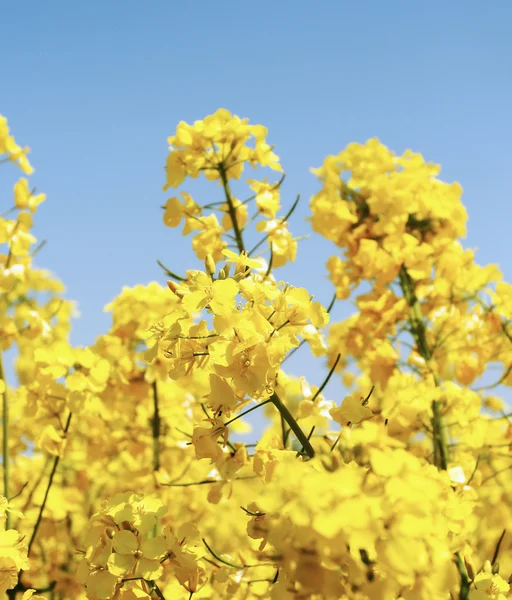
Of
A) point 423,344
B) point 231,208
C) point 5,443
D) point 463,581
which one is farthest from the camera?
point 423,344

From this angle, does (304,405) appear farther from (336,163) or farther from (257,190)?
(336,163)

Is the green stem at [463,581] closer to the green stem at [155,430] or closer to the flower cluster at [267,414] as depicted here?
the flower cluster at [267,414]

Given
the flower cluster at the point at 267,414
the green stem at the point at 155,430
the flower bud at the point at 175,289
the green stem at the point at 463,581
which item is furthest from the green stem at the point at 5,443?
the green stem at the point at 463,581

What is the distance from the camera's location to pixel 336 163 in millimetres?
3568

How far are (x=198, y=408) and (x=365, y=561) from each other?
7.07ft

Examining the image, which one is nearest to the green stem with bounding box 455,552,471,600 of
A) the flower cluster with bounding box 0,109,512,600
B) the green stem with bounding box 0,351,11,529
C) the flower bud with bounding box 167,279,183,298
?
the flower cluster with bounding box 0,109,512,600

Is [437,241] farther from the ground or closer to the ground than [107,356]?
farther from the ground

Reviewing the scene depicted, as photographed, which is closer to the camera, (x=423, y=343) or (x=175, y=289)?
(x=175, y=289)

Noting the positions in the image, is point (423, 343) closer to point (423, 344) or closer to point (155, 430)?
point (423, 344)

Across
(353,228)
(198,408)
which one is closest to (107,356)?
(198,408)

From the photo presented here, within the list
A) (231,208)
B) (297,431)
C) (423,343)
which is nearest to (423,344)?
(423,343)

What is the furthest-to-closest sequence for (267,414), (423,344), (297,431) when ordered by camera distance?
(267,414) < (423,344) < (297,431)

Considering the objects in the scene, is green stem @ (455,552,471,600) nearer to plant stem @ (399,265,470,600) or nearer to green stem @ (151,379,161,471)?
plant stem @ (399,265,470,600)

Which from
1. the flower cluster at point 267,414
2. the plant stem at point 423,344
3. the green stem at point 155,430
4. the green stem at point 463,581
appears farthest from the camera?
the green stem at point 155,430
